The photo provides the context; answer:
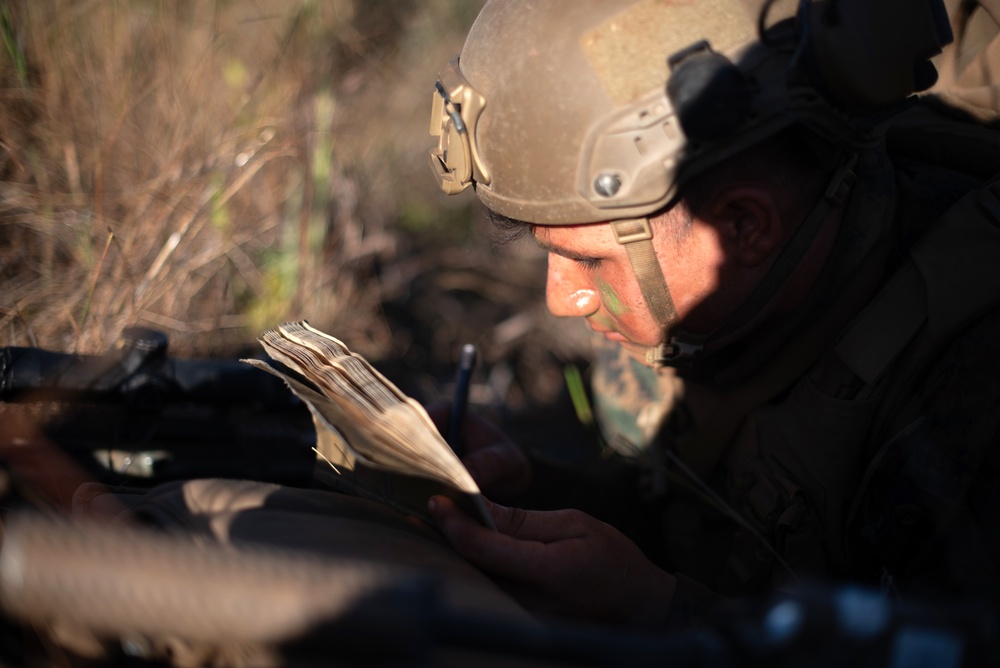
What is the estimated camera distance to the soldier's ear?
178 cm

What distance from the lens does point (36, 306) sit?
255cm

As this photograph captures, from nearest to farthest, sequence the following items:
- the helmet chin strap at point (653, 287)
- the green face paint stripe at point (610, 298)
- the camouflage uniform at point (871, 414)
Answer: the camouflage uniform at point (871, 414) → the helmet chin strap at point (653, 287) → the green face paint stripe at point (610, 298)

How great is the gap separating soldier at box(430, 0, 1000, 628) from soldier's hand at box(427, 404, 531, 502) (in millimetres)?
13

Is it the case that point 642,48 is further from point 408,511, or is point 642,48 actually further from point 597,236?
point 408,511

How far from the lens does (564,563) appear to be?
1405mm

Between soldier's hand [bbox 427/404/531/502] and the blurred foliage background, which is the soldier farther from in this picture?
the blurred foliage background

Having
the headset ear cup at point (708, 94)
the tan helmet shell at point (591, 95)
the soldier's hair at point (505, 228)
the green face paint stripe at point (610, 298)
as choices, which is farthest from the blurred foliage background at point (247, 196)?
the headset ear cup at point (708, 94)

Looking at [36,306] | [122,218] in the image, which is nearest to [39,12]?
[122,218]

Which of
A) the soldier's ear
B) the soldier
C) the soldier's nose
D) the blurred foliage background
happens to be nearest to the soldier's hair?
the soldier

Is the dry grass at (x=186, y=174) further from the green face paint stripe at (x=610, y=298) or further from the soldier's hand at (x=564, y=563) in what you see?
the soldier's hand at (x=564, y=563)

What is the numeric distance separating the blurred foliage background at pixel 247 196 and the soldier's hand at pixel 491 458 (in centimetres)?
113

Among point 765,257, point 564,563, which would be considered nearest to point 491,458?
point 564,563

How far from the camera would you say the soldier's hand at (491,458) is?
2115 mm

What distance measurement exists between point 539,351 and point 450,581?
2.94 meters
